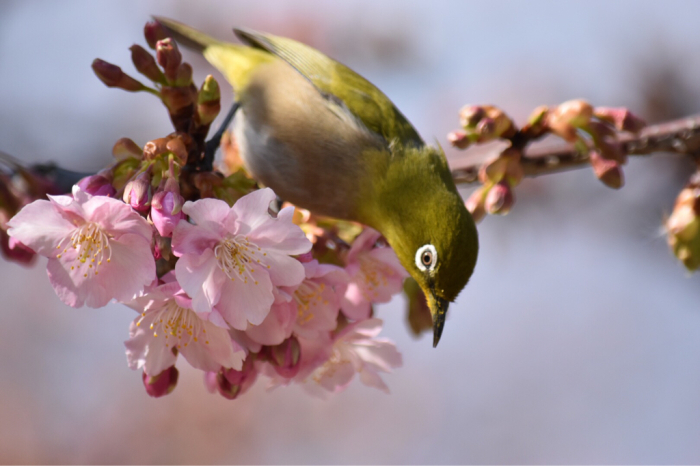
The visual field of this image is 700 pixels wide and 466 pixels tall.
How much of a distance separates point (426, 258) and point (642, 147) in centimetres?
135

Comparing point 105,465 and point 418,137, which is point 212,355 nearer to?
point 418,137

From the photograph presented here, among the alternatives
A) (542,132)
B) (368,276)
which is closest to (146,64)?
(368,276)

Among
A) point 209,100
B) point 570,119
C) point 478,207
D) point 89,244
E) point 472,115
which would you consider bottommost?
point 89,244

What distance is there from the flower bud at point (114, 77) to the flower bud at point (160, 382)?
1.15 metres

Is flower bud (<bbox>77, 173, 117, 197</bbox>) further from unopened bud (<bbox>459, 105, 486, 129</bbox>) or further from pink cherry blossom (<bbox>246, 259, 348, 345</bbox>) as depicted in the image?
unopened bud (<bbox>459, 105, 486, 129</bbox>)

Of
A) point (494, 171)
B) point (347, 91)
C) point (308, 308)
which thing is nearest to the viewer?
point (308, 308)

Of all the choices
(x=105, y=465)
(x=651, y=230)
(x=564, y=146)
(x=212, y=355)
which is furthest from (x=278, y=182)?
(x=105, y=465)

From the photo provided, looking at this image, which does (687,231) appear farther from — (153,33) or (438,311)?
(153,33)

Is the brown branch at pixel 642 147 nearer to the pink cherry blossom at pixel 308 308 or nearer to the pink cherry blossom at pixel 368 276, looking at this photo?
the pink cherry blossom at pixel 368 276

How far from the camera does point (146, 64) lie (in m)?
2.32

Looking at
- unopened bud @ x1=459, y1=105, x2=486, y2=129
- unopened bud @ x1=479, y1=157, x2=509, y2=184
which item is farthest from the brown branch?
unopened bud @ x1=459, y1=105, x2=486, y2=129

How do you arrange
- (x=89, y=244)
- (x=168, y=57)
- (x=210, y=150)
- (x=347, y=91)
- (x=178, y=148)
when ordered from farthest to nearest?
(x=347, y=91), (x=210, y=150), (x=168, y=57), (x=178, y=148), (x=89, y=244)

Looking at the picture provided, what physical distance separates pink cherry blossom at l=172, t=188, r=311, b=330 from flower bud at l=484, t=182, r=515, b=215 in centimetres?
109

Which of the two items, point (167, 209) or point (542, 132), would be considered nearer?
point (167, 209)
